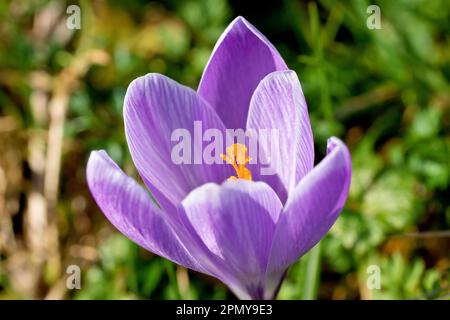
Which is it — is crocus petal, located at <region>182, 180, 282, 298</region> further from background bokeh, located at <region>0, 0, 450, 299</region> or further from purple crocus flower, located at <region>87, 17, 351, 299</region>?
background bokeh, located at <region>0, 0, 450, 299</region>

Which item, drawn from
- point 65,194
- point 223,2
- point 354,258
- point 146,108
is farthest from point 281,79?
point 65,194

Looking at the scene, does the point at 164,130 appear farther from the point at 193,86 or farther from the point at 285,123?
the point at 193,86

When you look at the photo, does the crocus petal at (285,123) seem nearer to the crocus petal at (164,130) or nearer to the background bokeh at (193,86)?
the crocus petal at (164,130)

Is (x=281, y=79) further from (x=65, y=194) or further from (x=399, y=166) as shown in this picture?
(x=65, y=194)

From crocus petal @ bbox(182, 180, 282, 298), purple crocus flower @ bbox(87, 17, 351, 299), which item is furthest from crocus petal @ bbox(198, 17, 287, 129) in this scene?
crocus petal @ bbox(182, 180, 282, 298)

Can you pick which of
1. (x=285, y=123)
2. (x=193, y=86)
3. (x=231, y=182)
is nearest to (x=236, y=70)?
(x=285, y=123)
